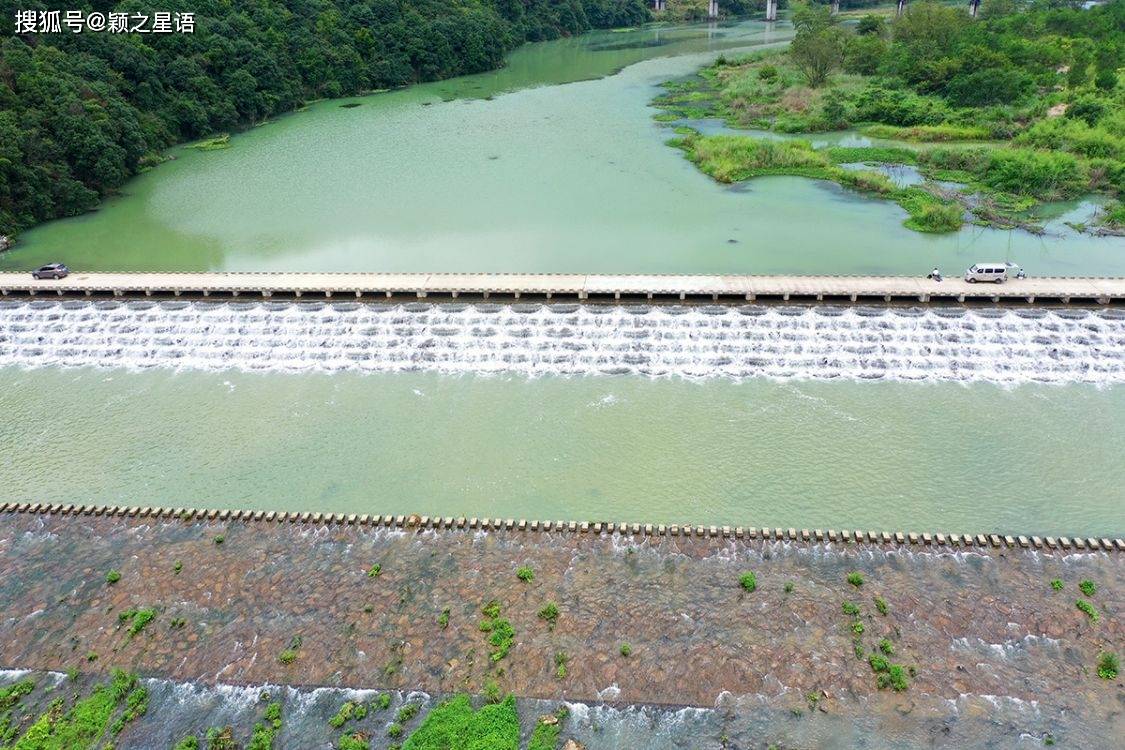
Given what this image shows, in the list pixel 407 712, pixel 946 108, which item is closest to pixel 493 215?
pixel 407 712

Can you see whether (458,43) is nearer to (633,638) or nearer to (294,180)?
(294,180)

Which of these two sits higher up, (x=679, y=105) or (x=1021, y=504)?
(x=679, y=105)

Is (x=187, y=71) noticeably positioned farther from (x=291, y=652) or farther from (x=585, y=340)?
(x=291, y=652)

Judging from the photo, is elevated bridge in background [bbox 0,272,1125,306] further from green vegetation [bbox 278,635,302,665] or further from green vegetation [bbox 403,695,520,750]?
green vegetation [bbox 403,695,520,750]

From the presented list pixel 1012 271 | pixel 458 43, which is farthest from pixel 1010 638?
pixel 458 43

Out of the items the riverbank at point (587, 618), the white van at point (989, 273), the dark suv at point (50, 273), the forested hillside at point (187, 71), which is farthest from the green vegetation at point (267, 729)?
the forested hillside at point (187, 71)

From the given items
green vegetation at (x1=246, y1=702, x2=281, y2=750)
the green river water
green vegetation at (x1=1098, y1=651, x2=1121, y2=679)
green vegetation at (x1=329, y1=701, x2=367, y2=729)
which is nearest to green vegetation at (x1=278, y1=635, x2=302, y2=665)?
green vegetation at (x1=246, y1=702, x2=281, y2=750)
